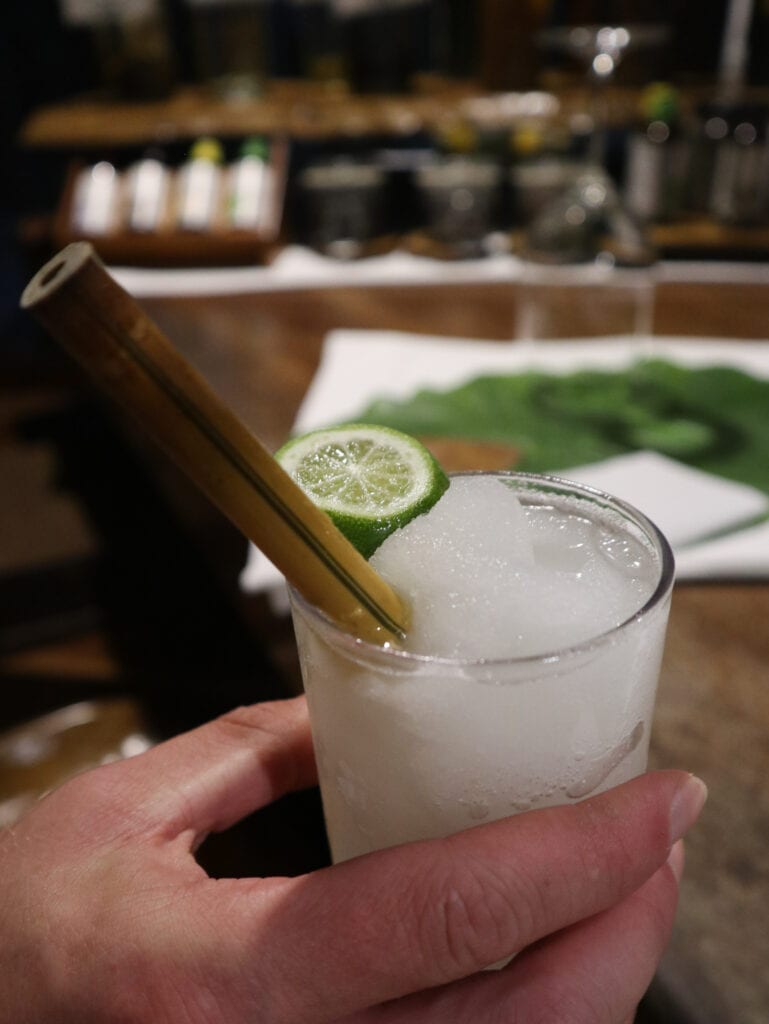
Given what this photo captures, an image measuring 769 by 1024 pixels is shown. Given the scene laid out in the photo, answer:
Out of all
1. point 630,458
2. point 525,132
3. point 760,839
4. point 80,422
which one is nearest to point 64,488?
point 80,422

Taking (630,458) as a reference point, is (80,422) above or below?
below

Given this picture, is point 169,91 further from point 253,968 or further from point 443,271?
point 253,968

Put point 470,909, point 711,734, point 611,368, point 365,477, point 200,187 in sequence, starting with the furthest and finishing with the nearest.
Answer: point 200,187, point 611,368, point 711,734, point 365,477, point 470,909

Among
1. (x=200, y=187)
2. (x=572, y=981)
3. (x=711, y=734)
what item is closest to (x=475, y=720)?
(x=572, y=981)

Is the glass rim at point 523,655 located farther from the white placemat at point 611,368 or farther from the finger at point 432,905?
the white placemat at point 611,368

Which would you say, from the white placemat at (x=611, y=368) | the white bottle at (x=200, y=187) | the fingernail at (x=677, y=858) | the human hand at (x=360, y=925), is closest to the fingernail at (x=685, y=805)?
the human hand at (x=360, y=925)

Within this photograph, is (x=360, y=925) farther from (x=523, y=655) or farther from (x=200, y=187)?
(x=200, y=187)

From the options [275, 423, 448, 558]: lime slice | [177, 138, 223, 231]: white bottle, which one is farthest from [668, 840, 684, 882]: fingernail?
[177, 138, 223, 231]: white bottle
